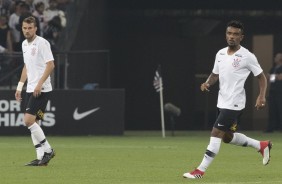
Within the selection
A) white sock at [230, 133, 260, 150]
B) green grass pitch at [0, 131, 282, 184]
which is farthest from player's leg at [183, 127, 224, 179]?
white sock at [230, 133, 260, 150]

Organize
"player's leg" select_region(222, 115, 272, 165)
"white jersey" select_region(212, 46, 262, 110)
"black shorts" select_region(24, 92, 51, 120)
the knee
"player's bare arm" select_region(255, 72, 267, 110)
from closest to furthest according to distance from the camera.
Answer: "player's bare arm" select_region(255, 72, 267, 110) < "white jersey" select_region(212, 46, 262, 110) < "player's leg" select_region(222, 115, 272, 165) < the knee < "black shorts" select_region(24, 92, 51, 120)

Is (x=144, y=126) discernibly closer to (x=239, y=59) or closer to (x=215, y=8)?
(x=215, y=8)

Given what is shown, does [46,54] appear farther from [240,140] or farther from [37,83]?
[240,140]

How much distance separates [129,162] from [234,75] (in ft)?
11.8

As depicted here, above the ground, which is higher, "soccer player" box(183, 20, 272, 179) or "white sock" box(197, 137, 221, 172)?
"soccer player" box(183, 20, 272, 179)

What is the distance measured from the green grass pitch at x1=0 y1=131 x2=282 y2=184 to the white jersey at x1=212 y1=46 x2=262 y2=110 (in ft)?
3.34

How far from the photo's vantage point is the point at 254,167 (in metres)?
17.0

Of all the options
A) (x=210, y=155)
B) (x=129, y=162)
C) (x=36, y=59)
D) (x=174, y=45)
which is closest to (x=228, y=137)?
(x=210, y=155)

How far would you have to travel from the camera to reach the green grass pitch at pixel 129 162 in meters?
14.7

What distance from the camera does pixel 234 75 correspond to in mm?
15039

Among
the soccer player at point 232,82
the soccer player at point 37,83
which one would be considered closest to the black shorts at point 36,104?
the soccer player at point 37,83

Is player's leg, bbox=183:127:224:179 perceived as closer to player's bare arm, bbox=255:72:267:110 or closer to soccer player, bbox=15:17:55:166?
player's bare arm, bbox=255:72:267:110

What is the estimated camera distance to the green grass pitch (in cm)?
1470

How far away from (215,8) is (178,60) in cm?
181
